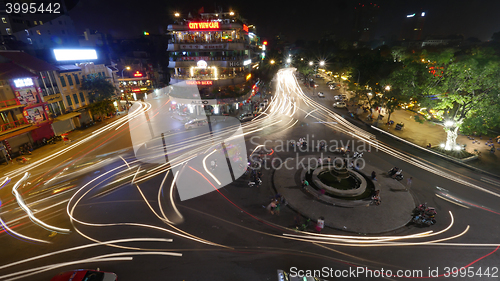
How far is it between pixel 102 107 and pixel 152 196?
28281 millimetres

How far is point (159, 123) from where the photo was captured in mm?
37094

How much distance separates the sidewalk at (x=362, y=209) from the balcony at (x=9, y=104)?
31958mm

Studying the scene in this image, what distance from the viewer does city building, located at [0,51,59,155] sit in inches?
951

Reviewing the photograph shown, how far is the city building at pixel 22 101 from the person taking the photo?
24.2 metres

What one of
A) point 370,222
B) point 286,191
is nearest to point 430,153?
point 370,222

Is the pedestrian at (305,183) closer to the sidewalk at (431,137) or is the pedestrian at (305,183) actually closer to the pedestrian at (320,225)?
the pedestrian at (320,225)

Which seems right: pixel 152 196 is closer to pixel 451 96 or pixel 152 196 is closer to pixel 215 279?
pixel 215 279

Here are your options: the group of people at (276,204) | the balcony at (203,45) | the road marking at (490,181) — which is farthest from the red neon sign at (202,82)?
the road marking at (490,181)

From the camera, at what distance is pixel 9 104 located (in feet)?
80.5

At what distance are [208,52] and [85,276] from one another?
42.3 metres

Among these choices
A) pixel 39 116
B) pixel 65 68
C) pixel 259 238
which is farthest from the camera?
pixel 65 68

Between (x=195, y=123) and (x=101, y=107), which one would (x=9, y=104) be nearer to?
(x=101, y=107)

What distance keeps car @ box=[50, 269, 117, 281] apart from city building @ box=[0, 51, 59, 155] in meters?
23.4

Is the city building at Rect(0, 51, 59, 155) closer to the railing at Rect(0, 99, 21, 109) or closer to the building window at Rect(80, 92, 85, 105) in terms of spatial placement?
the railing at Rect(0, 99, 21, 109)
